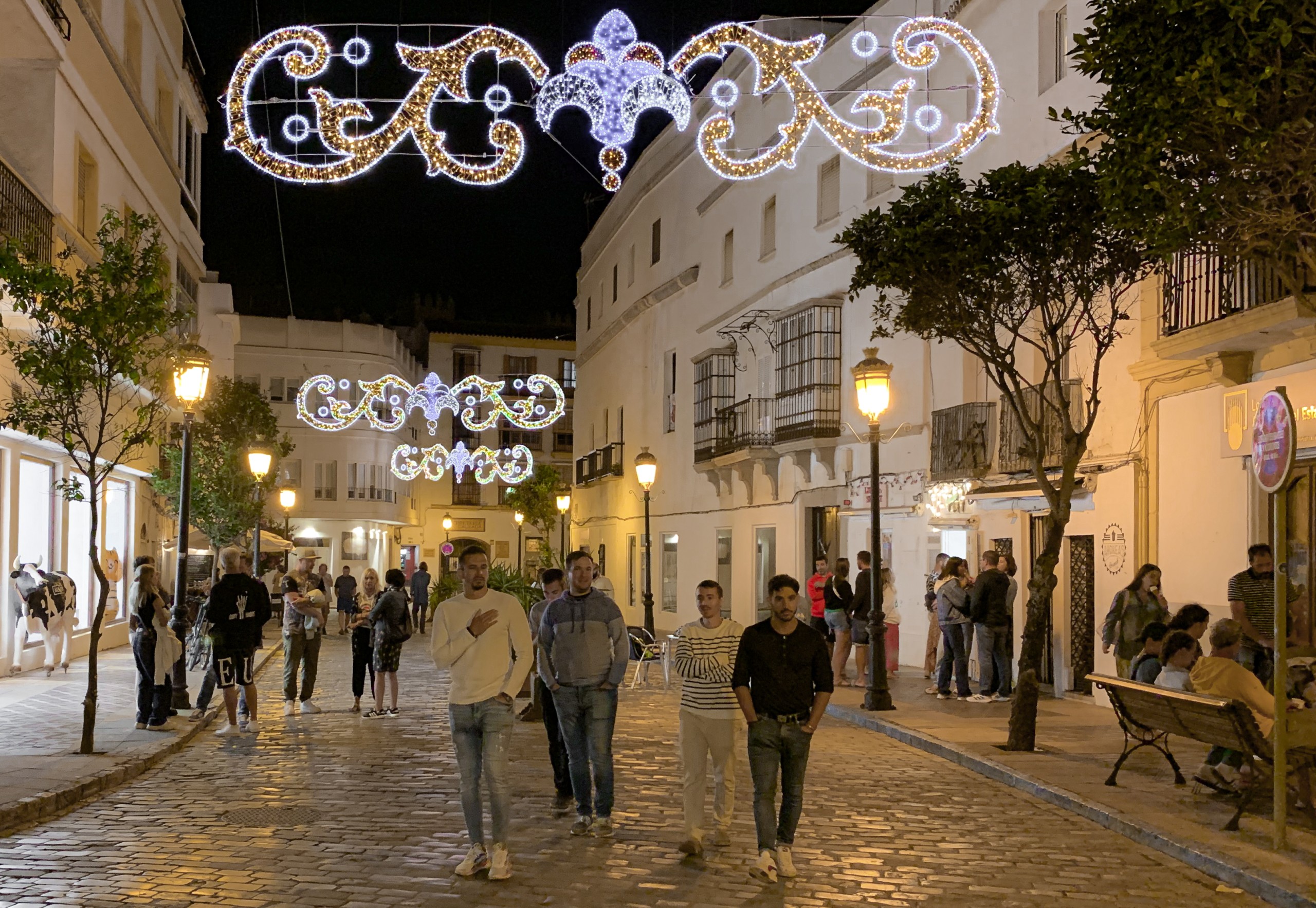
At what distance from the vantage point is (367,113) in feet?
44.0

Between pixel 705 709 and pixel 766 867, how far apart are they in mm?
1031

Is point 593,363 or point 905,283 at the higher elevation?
point 593,363

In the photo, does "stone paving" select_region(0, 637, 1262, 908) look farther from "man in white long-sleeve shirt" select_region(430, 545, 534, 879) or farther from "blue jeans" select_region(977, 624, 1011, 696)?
"blue jeans" select_region(977, 624, 1011, 696)

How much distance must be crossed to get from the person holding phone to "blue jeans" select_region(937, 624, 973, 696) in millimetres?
3564

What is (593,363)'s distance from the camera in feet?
157

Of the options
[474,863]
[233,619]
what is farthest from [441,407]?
[474,863]

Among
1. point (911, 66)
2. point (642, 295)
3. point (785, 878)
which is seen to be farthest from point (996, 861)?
point (642, 295)

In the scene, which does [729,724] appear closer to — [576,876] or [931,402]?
[576,876]

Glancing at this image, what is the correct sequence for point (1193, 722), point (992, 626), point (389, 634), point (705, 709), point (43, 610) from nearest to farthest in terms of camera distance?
point (705, 709)
point (1193, 722)
point (389, 634)
point (992, 626)
point (43, 610)

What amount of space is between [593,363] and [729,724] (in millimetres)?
39885

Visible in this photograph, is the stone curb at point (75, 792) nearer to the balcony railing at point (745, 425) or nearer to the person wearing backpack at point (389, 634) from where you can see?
the person wearing backpack at point (389, 634)

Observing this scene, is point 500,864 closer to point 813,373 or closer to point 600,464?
point 813,373

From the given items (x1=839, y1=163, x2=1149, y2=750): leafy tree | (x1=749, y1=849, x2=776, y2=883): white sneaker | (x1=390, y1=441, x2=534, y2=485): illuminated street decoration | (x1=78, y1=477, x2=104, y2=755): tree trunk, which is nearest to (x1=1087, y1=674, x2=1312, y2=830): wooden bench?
(x1=839, y1=163, x2=1149, y2=750): leafy tree

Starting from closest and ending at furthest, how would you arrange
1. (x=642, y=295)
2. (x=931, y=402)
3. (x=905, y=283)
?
(x=905, y=283) < (x=931, y=402) < (x=642, y=295)
